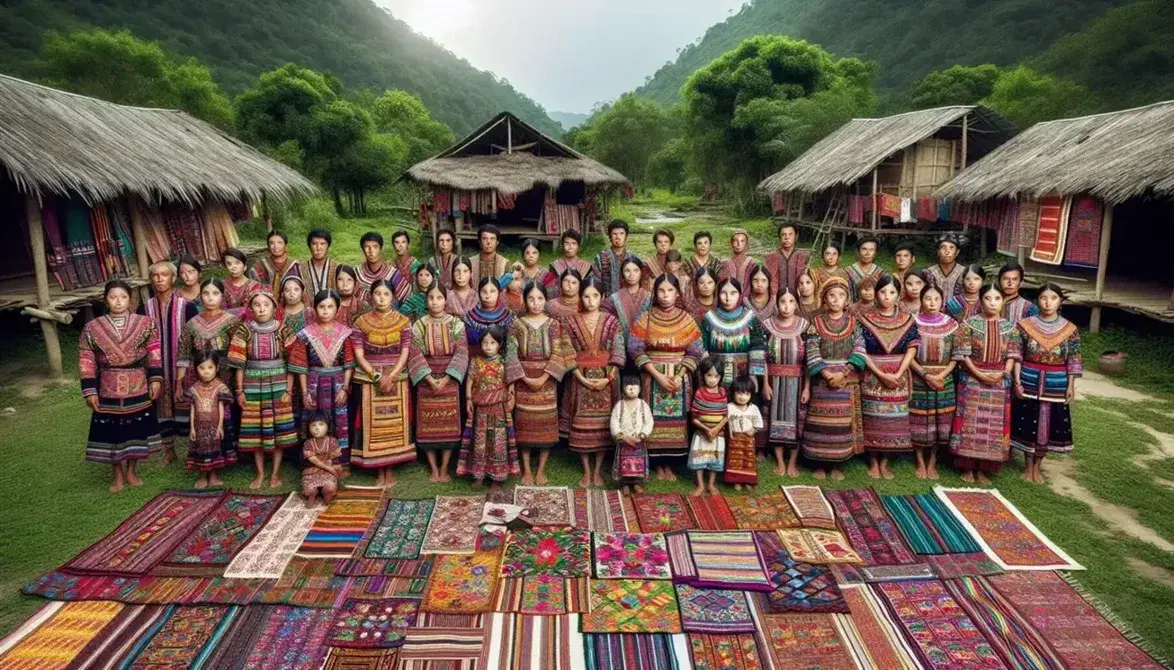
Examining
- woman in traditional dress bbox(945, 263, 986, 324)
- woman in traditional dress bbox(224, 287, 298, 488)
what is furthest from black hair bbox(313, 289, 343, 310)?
woman in traditional dress bbox(945, 263, 986, 324)

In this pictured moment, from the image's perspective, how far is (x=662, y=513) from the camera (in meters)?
4.46

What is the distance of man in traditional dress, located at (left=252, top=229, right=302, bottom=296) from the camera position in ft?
18.1

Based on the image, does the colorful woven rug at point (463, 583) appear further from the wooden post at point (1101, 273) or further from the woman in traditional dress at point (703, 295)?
the wooden post at point (1101, 273)

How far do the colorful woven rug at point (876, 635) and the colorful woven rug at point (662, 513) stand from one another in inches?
41.9

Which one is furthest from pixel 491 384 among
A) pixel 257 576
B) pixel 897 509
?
pixel 897 509

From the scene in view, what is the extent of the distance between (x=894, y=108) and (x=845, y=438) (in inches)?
1187

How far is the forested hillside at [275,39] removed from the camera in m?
26.7

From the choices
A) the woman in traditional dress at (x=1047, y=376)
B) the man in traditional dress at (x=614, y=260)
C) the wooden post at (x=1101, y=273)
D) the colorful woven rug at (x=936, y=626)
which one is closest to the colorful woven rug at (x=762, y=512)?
the colorful woven rug at (x=936, y=626)

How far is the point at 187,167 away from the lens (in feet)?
33.5

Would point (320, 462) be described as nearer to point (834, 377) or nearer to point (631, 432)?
point (631, 432)

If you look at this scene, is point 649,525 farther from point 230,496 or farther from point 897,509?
point 230,496

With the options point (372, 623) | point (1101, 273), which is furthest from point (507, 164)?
point (372, 623)

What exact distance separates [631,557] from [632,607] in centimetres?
44

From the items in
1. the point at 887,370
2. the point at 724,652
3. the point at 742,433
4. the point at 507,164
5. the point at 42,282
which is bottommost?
the point at 724,652
